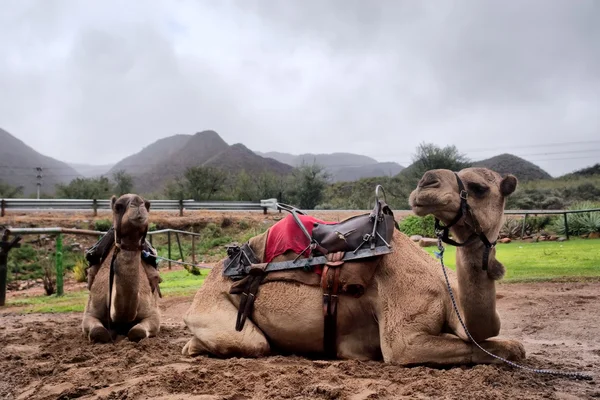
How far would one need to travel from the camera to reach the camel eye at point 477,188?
400 centimetres

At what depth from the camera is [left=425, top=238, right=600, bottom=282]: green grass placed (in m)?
12.5

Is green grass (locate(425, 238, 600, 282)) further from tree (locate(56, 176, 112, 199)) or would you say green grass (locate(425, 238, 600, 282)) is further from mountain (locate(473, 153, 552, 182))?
mountain (locate(473, 153, 552, 182))

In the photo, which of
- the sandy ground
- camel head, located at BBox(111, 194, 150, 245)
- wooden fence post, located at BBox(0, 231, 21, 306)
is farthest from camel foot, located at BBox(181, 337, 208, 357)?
wooden fence post, located at BBox(0, 231, 21, 306)

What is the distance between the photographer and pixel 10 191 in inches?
2265

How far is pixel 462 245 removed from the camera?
392cm

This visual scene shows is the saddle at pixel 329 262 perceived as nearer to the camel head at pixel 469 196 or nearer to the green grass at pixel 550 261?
the camel head at pixel 469 196

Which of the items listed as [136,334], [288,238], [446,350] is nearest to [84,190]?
[136,334]

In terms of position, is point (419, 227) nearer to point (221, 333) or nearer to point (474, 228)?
point (221, 333)

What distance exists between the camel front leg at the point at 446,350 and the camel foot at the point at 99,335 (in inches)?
150

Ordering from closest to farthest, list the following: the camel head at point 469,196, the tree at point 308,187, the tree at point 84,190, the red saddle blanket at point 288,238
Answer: the camel head at point 469,196 → the red saddle blanket at point 288,238 → the tree at point 308,187 → the tree at point 84,190

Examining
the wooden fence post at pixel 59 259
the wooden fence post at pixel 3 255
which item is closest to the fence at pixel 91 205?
the wooden fence post at pixel 59 259

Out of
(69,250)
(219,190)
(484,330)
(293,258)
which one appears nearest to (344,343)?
(293,258)

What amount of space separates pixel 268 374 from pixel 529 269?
37.0 ft

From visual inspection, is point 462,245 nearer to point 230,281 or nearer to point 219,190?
point 230,281
